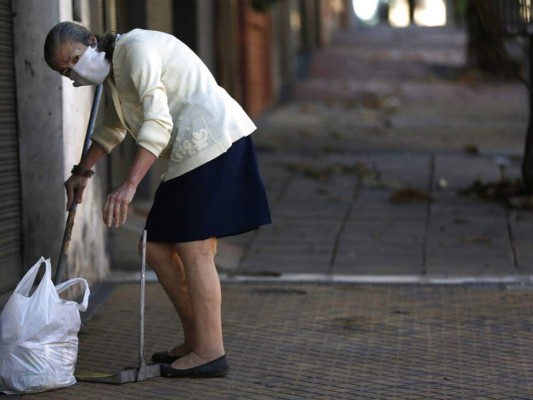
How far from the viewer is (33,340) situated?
16.8ft

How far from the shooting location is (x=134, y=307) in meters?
6.94

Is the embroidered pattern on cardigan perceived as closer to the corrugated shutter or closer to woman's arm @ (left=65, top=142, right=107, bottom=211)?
woman's arm @ (left=65, top=142, right=107, bottom=211)

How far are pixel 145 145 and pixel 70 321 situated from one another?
0.86 metres

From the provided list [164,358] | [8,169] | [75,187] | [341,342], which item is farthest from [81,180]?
A: [341,342]

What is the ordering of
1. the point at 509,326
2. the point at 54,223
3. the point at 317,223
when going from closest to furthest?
the point at 509,326
the point at 54,223
the point at 317,223

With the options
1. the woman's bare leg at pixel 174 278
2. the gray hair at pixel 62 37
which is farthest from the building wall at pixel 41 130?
the gray hair at pixel 62 37

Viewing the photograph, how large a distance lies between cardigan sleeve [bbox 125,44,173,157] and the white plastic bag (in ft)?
2.45

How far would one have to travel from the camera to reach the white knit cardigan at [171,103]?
195 inches

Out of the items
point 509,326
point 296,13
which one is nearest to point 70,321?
point 509,326

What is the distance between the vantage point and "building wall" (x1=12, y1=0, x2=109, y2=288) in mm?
6734

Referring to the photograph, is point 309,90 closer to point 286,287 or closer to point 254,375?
point 286,287

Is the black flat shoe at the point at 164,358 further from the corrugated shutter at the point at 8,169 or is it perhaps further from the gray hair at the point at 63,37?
the gray hair at the point at 63,37

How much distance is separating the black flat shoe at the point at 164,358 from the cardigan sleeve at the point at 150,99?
1.13 metres

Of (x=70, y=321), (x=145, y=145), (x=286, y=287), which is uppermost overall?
(x=145, y=145)
